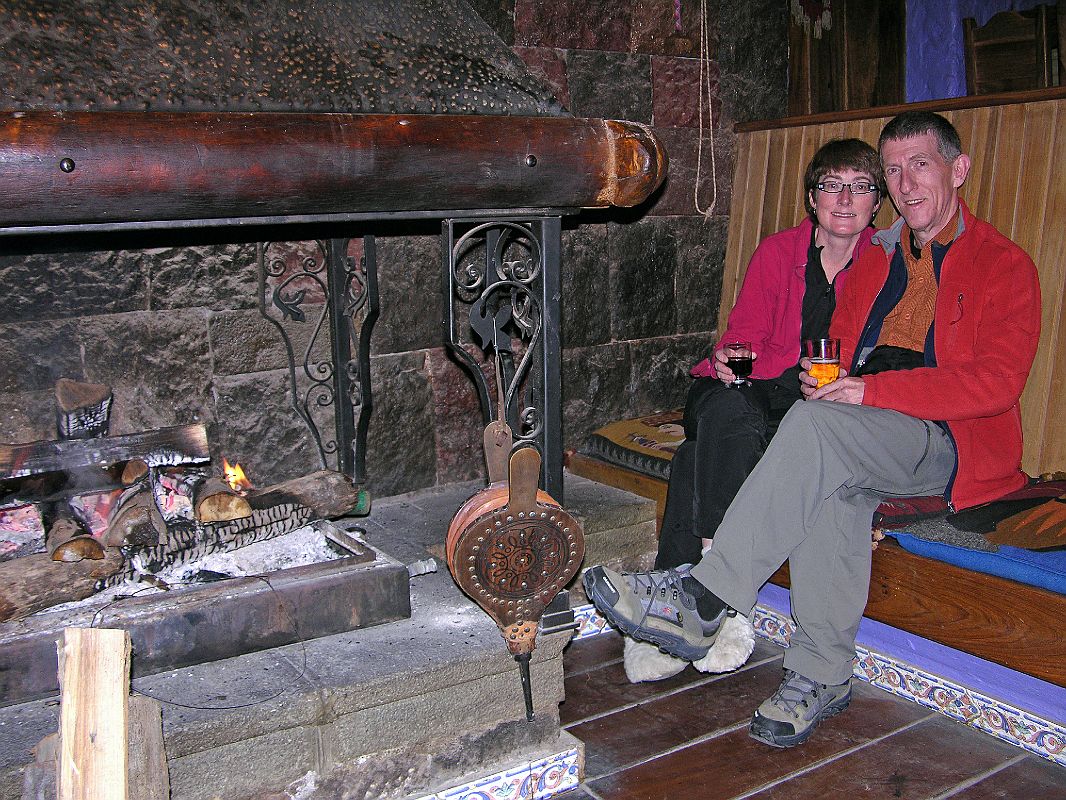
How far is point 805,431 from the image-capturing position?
245cm

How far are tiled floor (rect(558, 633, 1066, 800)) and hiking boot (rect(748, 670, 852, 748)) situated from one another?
29mm

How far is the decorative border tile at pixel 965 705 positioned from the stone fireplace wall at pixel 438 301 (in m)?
1.39

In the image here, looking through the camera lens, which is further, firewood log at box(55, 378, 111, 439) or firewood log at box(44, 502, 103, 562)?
firewood log at box(55, 378, 111, 439)

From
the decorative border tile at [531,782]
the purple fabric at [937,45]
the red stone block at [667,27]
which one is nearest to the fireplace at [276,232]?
the decorative border tile at [531,782]

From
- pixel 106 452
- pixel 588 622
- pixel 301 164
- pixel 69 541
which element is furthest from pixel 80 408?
pixel 588 622

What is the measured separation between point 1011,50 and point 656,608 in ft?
7.96

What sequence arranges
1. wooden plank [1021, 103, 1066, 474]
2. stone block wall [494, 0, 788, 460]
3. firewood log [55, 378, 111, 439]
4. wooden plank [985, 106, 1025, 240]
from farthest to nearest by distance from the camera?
stone block wall [494, 0, 788, 460] → wooden plank [985, 106, 1025, 240] → wooden plank [1021, 103, 1066, 474] → firewood log [55, 378, 111, 439]

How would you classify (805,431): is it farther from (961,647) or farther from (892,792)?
(892,792)

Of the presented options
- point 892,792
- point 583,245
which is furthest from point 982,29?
point 892,792

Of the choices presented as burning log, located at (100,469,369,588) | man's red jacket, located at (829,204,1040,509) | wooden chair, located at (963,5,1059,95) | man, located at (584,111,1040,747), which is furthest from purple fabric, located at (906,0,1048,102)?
burning log, located at (100,469,369,588)

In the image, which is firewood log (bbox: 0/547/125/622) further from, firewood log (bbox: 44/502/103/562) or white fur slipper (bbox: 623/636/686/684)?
white fur slipper (bbox: 623/636/686/684)

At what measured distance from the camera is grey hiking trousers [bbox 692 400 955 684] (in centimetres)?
246

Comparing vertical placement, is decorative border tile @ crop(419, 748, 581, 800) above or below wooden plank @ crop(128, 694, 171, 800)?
below

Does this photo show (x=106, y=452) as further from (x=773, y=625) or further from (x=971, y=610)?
(x=971, y=610)
